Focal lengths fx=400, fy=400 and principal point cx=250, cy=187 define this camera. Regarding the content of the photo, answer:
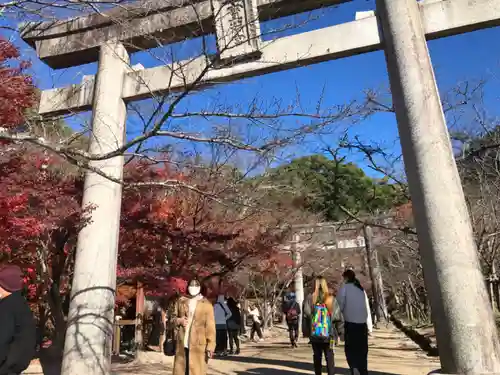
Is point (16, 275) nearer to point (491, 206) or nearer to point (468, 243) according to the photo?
point (468, 243)

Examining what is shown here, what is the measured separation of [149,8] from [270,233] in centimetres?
653

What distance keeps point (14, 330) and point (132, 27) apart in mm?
4588

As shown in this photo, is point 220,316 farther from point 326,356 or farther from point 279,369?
point 326,356

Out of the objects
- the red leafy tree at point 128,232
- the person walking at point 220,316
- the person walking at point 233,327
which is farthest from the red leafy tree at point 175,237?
the person walking at point 233,327

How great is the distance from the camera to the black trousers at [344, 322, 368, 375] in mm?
4801

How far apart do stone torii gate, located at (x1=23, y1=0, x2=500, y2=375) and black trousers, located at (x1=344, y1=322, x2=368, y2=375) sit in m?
0.99

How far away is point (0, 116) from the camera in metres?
6.37

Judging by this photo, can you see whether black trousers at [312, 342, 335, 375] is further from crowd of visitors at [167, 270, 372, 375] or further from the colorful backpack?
the colorful backpack

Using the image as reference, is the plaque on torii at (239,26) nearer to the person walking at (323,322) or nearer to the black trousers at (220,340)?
the person walking at (323,322)

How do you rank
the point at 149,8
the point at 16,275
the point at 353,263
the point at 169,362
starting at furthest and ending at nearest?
the point at 353,263 → the point at 169,362 → the point at 149,8 → the point at 16,275

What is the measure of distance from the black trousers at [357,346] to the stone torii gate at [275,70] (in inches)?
39.0

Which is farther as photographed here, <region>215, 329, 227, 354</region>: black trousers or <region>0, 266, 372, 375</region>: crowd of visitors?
<region>215, 329, 227, 354</region>: black trousers

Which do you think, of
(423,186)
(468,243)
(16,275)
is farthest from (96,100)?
(468,243)

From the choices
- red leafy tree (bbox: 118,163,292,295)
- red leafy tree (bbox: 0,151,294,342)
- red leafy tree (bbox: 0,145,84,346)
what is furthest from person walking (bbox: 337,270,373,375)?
red leafy tree (bbox: 118,163,292,295)
